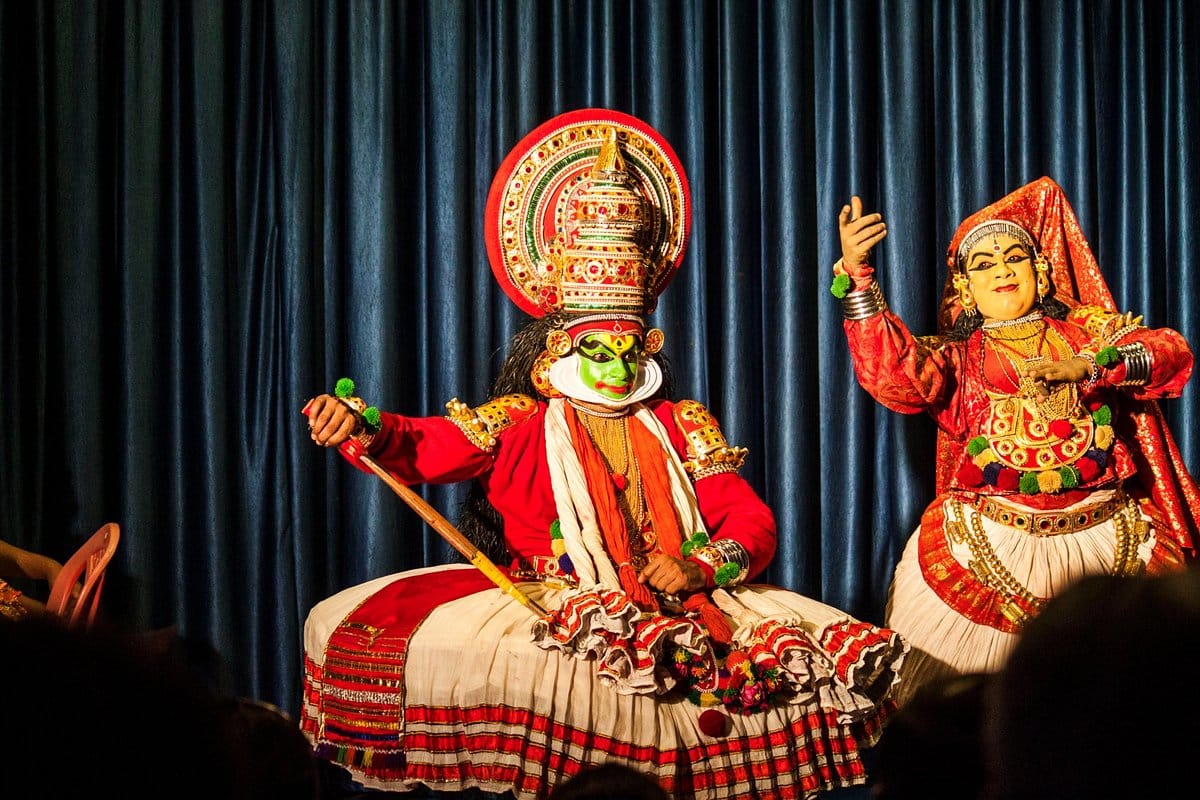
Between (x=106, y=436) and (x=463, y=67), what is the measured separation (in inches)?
62.5

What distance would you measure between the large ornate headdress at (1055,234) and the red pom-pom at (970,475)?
0.53 meters

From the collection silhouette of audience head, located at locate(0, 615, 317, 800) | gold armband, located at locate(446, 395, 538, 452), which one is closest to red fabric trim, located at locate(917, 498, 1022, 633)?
gold armband, located at locate(446, 395, 538, 452)

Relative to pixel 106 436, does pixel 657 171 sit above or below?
above

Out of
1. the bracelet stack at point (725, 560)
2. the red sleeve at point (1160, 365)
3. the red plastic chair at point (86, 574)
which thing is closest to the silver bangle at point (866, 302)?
the red sleeve at point (1160, 365)

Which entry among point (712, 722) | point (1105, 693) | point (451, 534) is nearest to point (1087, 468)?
point (712, 722)

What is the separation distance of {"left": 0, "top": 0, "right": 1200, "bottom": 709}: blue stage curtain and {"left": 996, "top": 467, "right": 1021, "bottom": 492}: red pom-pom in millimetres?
858

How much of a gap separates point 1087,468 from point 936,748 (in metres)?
2.52

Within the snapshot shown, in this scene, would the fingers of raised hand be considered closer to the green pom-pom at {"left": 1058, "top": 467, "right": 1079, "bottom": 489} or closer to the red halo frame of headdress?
the red halo frame of headdress

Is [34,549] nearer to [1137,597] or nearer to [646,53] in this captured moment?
[646,53]

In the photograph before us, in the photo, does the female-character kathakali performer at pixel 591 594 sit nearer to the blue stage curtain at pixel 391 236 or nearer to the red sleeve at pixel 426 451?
the red sleeve at pixel 426 451

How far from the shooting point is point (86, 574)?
10.3ft

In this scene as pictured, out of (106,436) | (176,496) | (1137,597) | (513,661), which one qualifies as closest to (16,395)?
(106,436)

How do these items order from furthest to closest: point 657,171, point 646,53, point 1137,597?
1. point 646,53
2. point 657,171
3. point 1137,597

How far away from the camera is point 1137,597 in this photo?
0.89 meters
